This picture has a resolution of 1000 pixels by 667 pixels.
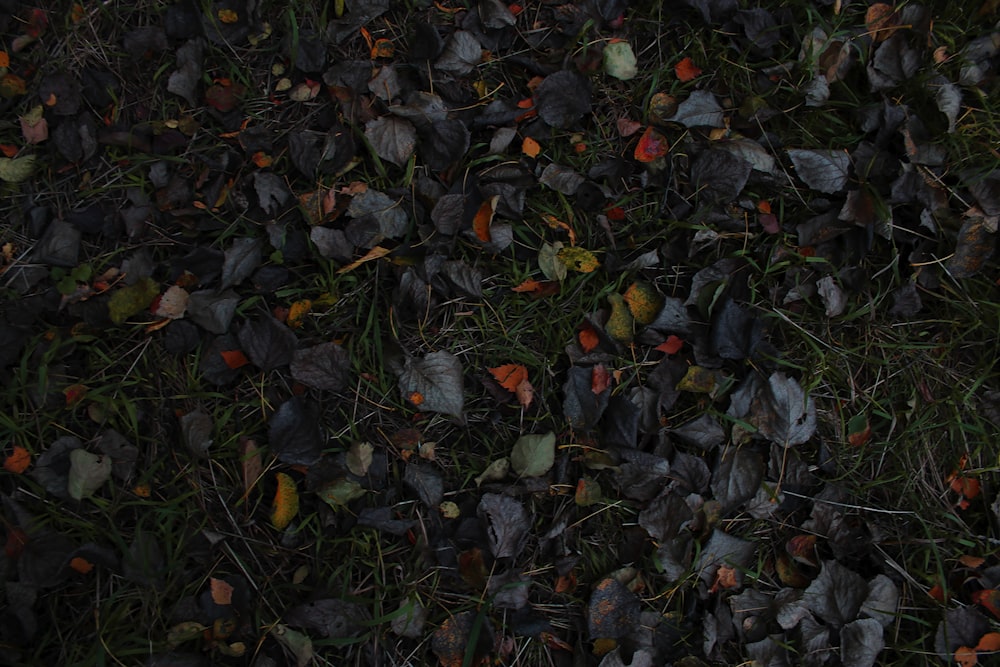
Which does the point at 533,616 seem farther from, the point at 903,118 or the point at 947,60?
the point at 947,60

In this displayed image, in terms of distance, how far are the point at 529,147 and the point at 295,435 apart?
42.4 inches

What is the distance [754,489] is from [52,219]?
2.16 metres

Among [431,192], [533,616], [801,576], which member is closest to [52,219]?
[431,192]

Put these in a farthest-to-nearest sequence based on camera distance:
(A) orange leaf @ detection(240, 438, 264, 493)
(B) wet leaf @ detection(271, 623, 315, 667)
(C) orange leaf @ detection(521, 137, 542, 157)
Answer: (C) orange leaf @ detection(521, 137, 542, 157), (A) orange leaf @ detection(240, 438, 264, 493), (B) wet leaf @ detection(271, 623, 315, 667)

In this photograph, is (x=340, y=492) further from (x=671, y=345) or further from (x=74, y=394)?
(x=671, y=345)

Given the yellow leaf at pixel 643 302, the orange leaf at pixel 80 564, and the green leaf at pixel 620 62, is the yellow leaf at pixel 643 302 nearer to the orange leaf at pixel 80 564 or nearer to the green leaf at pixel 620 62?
the green leaf at pixel 620 62

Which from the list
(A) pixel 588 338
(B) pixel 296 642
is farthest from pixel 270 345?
(A) pixel 588 338

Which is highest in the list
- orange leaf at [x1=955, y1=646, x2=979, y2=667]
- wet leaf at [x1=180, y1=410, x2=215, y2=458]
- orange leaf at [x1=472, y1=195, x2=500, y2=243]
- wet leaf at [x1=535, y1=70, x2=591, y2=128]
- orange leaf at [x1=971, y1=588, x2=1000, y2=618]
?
wet leaf at [x1=535, y1=70, x2=591, y2=128]

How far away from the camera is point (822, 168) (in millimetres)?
2125

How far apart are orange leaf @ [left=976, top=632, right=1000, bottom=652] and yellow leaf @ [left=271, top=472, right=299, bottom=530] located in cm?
185

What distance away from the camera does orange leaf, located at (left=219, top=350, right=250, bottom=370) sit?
195 centimetres

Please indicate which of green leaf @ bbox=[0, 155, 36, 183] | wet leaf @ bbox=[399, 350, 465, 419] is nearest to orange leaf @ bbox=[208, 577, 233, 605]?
wet leaf @ bbox=[399, 350, 465, 419]

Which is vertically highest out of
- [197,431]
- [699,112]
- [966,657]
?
[699,112]

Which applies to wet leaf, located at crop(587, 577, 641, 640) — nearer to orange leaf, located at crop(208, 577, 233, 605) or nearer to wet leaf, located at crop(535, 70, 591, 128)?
orange leaf, located at crop(208, 577, 233, 605)
